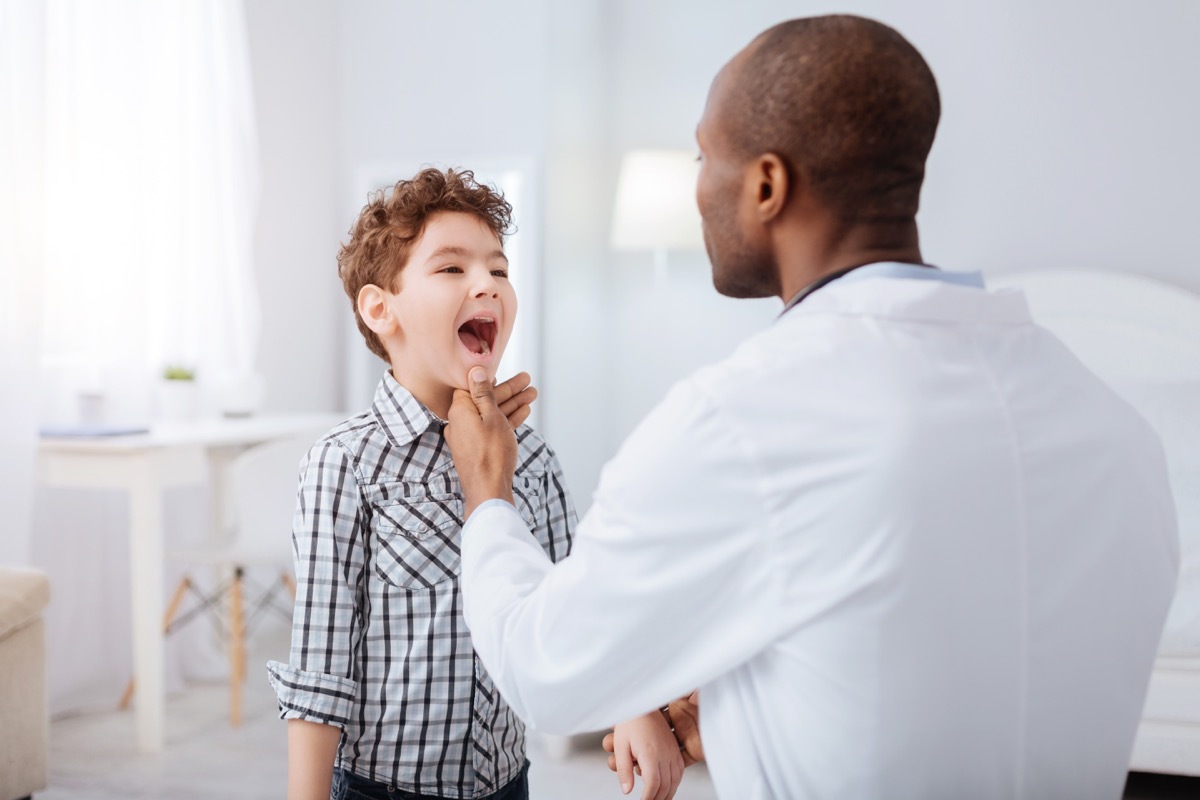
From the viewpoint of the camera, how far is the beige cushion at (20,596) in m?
2.31

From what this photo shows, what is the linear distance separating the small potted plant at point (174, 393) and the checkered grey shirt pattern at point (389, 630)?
2.64 meters

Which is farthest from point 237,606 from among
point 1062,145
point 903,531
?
point 903,531

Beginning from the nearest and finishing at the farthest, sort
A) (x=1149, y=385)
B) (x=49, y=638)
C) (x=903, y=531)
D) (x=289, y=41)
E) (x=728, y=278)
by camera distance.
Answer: (x=903, y=531)
(x=728, y=278)
(x=1149, y=385)
(x=49, y=638)
(x=289, y=41)

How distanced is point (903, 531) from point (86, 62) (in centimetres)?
330

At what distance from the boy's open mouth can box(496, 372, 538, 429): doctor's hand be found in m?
0.05

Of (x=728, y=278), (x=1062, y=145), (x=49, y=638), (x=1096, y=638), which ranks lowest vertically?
(x=49, y=638)

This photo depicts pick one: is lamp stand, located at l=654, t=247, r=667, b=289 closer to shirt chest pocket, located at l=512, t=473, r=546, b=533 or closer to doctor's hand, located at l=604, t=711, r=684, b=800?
shirt chest pocket, located at l=512, t=473, r=546, b=533

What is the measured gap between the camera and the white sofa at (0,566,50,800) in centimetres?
230

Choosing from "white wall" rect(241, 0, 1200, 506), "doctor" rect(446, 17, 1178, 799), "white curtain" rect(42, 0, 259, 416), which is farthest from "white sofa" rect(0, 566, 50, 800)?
"doctor" rect(446, 17, 1178, 799)

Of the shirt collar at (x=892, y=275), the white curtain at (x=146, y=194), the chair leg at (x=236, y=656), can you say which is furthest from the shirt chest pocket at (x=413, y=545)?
the white curtain at (x=146, y=194)

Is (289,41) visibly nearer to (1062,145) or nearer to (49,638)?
(49,638)

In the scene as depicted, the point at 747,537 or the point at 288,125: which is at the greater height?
the point at 288,125

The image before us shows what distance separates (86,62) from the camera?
3.35m

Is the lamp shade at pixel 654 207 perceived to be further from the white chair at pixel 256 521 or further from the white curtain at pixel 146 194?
the white curtain at pixel 146 194
